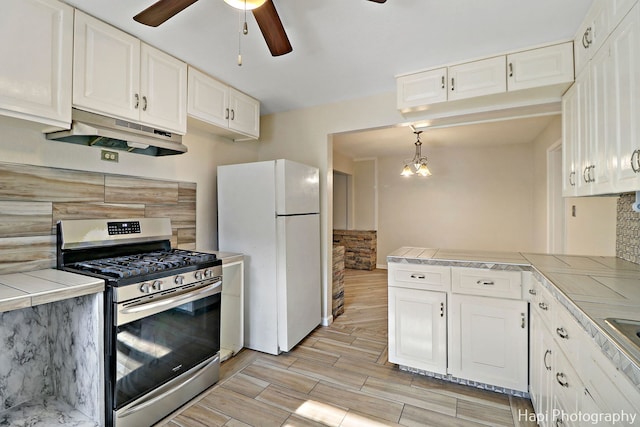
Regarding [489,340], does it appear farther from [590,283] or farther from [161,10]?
[161,10]

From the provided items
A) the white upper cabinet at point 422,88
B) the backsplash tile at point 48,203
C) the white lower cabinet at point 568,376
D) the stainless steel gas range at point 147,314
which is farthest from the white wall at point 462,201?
the backsplash tile at point 48,203

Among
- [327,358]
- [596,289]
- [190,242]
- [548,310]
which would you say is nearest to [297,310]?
[327,358]

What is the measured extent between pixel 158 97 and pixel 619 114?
2643 mm

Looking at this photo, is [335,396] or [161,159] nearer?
[335,396]

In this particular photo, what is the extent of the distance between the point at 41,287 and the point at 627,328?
2.29m

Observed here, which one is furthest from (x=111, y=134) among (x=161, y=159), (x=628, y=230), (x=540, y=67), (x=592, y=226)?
(x=592, y=226)

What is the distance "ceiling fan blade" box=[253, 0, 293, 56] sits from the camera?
1.42 metres

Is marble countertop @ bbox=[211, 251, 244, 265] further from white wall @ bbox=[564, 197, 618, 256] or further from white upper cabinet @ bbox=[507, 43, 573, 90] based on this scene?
white wall @ bbox=[564, 197, 618, 256]

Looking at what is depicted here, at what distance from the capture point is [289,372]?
92.6 inches

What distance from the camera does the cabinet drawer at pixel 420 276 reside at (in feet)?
7.01

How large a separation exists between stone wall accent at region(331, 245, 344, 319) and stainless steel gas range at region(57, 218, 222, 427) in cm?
160

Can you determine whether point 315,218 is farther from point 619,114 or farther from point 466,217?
point 466,217

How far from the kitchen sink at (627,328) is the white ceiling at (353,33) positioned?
1.69 m

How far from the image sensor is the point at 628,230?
6.40 feet
